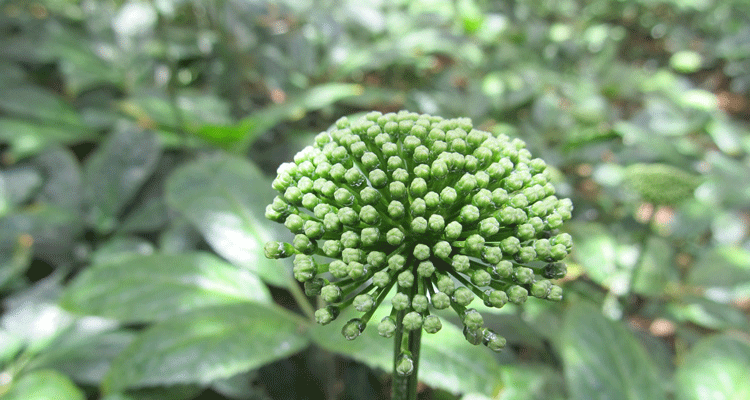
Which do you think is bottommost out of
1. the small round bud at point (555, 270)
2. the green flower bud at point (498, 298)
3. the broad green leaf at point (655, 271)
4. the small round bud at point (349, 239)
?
the small round bud at point (349, 239)

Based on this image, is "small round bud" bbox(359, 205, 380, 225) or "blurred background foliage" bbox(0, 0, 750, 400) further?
"blurred background foliage" bbox(0, 0, 750, 400)

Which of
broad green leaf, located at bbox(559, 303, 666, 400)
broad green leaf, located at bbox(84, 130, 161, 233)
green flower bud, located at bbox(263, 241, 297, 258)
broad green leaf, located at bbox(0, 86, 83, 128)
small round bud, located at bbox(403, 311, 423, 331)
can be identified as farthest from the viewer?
broad green leaf, located at bbox(0, 86, 83, 128)

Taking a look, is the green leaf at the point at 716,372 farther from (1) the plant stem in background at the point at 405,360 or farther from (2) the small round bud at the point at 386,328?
(2) the small round bud at the point at 386,328

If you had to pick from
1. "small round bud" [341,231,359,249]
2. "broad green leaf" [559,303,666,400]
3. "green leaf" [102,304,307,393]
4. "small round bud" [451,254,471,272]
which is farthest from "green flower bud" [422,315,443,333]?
"broad green leaf" [559,303,666,400]

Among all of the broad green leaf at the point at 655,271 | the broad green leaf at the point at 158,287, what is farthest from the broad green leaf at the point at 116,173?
the broad green leaf at the point at 655,271

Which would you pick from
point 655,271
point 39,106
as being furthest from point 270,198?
point 39,106

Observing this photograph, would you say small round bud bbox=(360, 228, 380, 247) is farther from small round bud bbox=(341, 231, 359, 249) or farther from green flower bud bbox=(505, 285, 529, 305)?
green flower bud bbox=(505, 285, 529, 305)

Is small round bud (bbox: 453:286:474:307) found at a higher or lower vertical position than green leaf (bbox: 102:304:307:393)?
higher

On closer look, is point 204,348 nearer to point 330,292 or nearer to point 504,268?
point 330,292

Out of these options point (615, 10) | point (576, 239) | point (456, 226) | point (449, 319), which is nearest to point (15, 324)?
point (449, 319)
